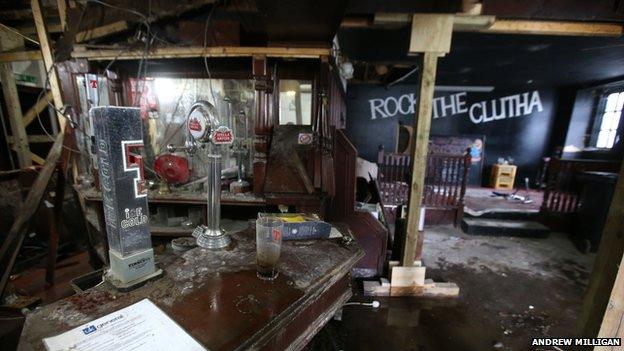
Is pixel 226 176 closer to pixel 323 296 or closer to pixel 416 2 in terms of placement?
pixel 323 296

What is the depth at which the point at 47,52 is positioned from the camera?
288cm

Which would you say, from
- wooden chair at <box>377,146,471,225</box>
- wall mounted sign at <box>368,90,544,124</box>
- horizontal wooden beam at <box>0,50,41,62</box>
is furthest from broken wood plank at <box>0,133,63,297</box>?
wall mounted sign at <box>368,90,544,124</box>

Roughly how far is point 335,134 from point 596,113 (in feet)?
27.2

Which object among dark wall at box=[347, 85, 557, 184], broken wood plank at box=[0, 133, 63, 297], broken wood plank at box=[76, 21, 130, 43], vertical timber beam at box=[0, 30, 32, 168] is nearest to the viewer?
broken wood plank at box=[0, 133, 63, 297]

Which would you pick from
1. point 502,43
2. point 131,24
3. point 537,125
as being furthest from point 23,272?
point 537,125

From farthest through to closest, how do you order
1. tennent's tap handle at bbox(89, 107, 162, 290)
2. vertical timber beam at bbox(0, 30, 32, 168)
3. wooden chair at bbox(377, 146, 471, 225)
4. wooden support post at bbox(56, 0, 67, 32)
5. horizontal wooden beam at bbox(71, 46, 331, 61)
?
1. wooden chair at bbox(377, 146, 471, 225)
2. vertical timber beam at bbox(0, 30, 32, 168)
3. wooden support post at bbox(56, 0, 67, 32)
4. horizontal wooden beam at bbox(71, 46, 331, 61)
5. tennent's tap handle at bbox(89, 107, 162, 290)

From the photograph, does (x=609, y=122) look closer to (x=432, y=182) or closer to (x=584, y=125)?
(x=584, y=125)

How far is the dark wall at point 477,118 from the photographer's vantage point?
297 inches

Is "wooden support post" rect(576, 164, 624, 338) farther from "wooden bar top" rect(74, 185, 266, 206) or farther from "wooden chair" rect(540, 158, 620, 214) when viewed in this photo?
"wooden chair" rect(540, 158, 620, 214)

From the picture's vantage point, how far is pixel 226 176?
339 cm

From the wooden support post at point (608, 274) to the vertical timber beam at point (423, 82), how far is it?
1.64m

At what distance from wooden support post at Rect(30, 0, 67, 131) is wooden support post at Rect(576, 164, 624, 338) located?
185 inches

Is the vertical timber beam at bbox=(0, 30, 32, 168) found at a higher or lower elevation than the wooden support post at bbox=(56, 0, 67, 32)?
lower

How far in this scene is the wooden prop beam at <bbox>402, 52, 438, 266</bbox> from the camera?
260cm
